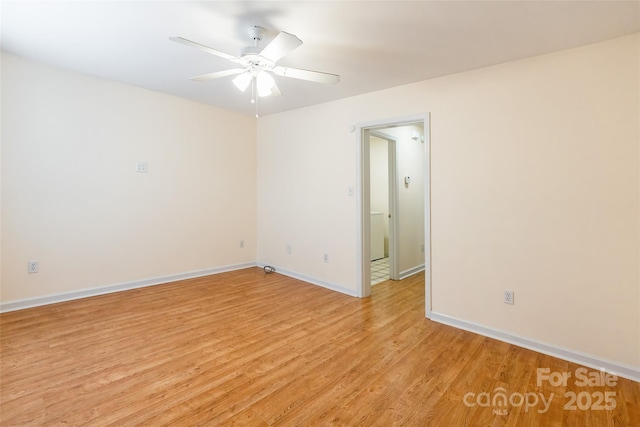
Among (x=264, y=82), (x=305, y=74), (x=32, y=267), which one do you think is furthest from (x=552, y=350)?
(x=32, y=267)

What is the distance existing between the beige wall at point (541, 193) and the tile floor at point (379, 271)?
1.47 meters

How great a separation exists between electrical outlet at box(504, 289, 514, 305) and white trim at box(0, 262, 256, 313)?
3762 mm

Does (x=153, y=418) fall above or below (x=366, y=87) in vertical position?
below

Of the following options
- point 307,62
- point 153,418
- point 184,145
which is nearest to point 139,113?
point 184,145

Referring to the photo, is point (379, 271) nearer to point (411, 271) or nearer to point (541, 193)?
point (411, 271)

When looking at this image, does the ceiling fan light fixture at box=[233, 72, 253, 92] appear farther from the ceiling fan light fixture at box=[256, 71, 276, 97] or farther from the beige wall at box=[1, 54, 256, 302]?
the beige wall at box=[1, 54, 256, 302]

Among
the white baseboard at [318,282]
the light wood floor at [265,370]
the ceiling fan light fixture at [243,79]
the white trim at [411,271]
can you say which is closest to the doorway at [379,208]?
the white trim at [411,271]

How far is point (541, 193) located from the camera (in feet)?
8.11

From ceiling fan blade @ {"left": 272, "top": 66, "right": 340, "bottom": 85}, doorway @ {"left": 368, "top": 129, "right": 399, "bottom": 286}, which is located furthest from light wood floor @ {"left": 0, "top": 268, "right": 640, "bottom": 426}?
ceiling fan blade @ {"left": 272, "top": 66, "right": 340, "bottom": 85}

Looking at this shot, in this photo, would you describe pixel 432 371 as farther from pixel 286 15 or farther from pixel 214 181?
pixel 214 181

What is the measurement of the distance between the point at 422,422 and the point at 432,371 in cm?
54

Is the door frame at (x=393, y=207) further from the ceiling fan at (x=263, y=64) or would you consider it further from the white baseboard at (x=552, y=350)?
the ceiling fan at (x=263, y=64)

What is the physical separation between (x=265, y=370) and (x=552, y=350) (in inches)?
88.1

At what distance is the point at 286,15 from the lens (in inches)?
81.0
